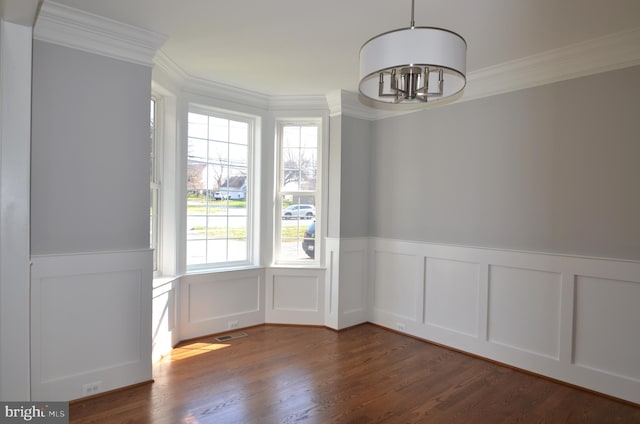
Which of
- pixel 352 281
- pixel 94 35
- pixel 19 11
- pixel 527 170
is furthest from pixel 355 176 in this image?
pixel 19 11

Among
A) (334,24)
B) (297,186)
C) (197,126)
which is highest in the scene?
(334,24)

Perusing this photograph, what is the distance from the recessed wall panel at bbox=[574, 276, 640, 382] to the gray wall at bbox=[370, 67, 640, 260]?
26cm

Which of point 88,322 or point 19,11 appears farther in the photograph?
point 88,322

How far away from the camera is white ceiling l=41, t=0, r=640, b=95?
2465 mm

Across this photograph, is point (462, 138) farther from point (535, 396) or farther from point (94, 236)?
point (94, 236)

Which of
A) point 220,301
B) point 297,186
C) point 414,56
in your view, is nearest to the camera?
point 414,56

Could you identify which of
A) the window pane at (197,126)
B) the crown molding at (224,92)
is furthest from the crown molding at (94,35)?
the window pane at (197,126)

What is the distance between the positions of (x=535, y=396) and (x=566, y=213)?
144 centimetres

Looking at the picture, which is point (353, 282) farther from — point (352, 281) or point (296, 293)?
point (296, 293)

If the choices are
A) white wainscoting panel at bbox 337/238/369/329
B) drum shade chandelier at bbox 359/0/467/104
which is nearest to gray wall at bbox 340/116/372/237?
white wainscoting panel at bbox 337/238/369/329

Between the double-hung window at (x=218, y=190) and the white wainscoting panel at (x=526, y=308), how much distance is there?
1715 mm

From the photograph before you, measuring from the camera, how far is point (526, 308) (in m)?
3.35

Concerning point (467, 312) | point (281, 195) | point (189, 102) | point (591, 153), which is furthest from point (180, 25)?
point (467, 312)

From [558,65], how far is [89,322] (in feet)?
13.5
